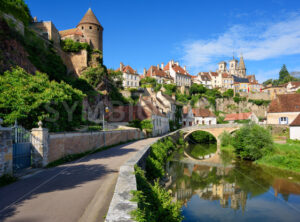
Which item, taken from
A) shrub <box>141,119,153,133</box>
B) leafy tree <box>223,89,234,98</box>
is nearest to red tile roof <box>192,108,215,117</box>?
leafy tree <box>223,89,234,98</box>

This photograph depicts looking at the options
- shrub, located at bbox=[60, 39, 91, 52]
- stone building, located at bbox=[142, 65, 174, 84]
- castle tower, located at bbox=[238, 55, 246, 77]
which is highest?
castle tower, located at bbox=[238, 55, 246, 77]

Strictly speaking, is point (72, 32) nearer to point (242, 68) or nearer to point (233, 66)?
point (242, 68)

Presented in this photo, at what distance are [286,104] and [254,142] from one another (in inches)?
712

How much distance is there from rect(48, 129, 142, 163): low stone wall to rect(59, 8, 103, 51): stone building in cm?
2199

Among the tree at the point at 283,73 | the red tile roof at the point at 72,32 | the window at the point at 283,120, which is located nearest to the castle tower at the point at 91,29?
the red tile roof at the point at 72,32

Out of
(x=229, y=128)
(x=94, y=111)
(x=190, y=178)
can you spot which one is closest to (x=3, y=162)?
(x=190, y=178)

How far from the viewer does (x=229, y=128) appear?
1435 inches

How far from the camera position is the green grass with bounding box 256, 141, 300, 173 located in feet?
60.7

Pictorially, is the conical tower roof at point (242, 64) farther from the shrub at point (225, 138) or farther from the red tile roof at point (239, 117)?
the shrub at point (225, 138)

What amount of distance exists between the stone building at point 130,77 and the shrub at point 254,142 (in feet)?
133

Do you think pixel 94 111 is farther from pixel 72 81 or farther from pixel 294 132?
pixel 294 132

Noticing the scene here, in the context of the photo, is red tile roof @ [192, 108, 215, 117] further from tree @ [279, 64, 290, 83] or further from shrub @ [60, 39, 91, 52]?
tree @ [279, 64, 290, 83]

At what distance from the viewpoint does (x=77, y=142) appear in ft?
46.3

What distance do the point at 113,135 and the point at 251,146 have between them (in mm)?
14041
